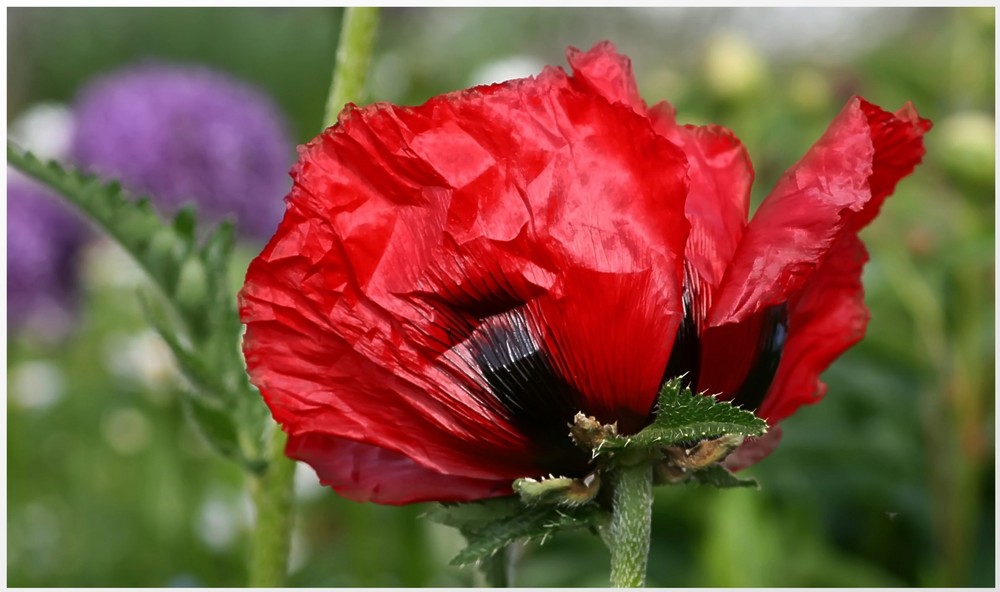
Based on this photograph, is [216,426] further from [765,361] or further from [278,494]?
[765,361]

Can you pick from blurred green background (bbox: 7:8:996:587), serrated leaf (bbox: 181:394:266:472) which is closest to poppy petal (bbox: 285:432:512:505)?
serrated leaf (bbox: 181:394:266:472)

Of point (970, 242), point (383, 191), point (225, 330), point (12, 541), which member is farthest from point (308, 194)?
point (12, 541)

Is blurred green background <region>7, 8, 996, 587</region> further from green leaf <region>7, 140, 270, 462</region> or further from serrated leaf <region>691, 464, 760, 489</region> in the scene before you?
serrated leaf <region>691, 464, 760, 489</region>

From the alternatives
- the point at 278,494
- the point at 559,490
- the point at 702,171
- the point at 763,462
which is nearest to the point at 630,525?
the point at 559,490

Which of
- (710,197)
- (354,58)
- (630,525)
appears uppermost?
(354,58)

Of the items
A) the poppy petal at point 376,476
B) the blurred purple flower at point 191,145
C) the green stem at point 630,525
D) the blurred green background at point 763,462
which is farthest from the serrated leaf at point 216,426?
the blurred purple flower at point 191,145

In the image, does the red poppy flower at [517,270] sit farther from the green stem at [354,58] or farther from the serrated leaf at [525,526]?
the green stem at [354,58]

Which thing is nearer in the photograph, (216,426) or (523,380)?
(523,380)
